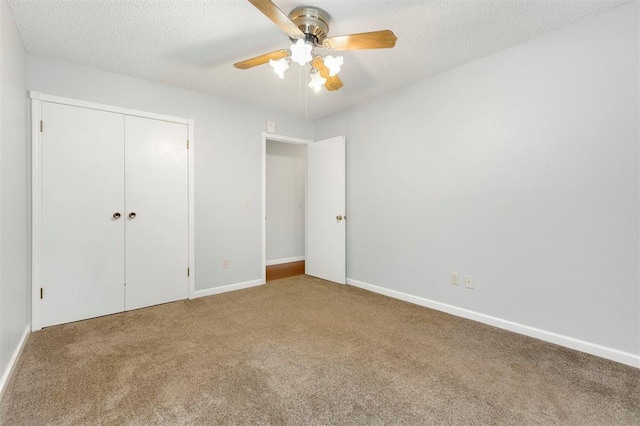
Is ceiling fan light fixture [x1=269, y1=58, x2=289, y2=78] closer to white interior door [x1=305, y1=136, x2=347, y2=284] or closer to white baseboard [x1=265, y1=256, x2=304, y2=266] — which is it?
white interior door [x1=305, y1=136, x2=347, y2=284]

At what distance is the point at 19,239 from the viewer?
7.14 feet

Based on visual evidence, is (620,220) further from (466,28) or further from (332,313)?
(332,313)

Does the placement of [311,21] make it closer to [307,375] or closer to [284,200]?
[307,375]

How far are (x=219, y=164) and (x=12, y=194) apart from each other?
1861 mm

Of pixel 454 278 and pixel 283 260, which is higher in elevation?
pixel 454 278

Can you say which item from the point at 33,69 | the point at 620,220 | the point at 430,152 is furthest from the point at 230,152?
the point at 620,220

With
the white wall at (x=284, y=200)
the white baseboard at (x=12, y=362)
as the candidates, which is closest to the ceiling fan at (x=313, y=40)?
the white baseboard at (x=12, y=362)

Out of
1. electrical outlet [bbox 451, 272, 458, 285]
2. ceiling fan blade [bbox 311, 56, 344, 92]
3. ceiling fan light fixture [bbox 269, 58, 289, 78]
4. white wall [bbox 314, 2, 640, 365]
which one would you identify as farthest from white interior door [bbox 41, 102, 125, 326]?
electrical outlet [bbox 451, 272, 458, 285]

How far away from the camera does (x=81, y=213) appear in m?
2.71

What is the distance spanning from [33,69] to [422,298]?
14.0 feet

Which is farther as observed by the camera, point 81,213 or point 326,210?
point 326,210

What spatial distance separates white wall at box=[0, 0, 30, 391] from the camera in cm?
176

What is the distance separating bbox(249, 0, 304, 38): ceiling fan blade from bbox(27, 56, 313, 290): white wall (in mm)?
2023

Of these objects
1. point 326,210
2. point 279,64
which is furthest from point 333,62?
point 326,210
